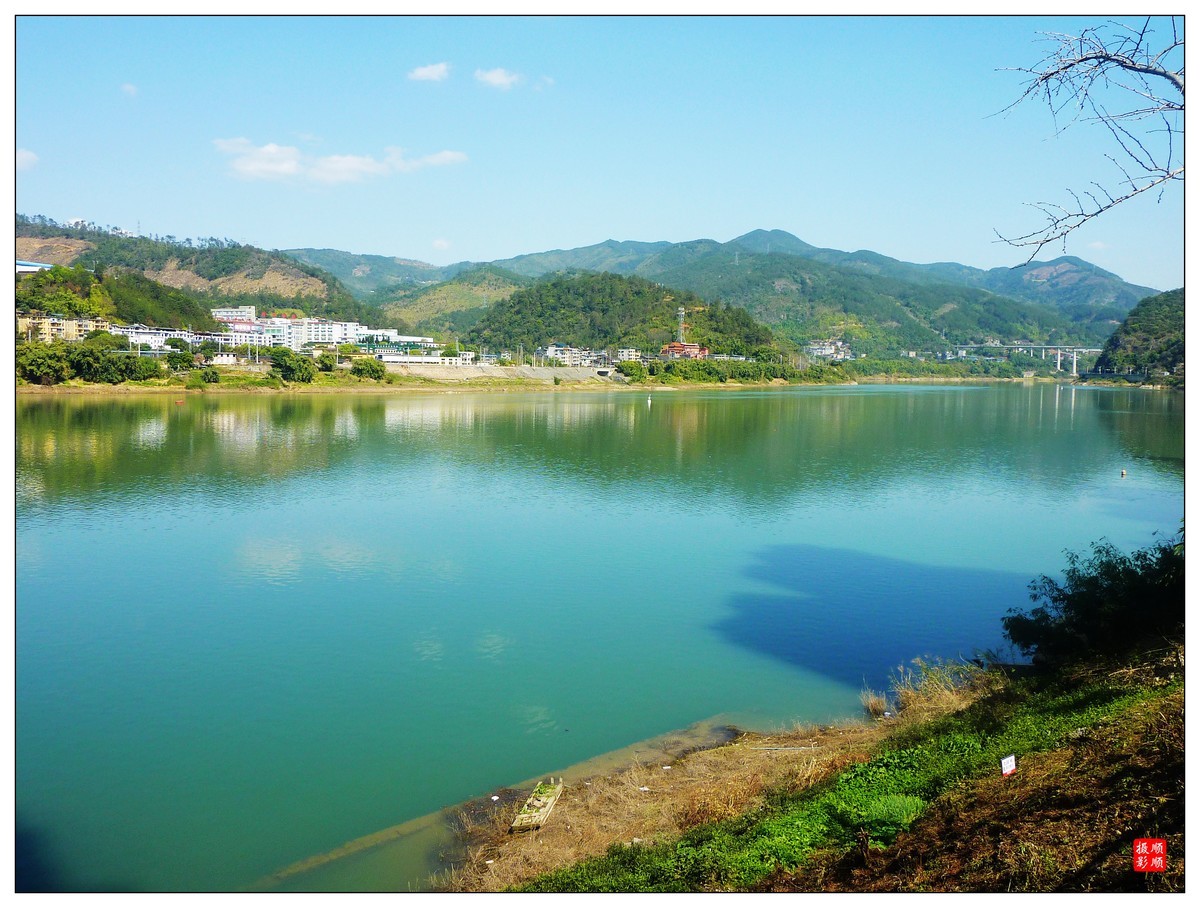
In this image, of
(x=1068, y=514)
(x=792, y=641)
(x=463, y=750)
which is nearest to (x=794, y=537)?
(x=792, y=641)

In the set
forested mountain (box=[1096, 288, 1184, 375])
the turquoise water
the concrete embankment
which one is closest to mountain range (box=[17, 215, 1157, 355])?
the concrete embankment

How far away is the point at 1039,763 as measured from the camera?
12.3ft

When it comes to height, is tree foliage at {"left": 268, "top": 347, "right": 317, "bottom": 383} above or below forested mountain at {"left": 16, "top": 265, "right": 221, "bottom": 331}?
below

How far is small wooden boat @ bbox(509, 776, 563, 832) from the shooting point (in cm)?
477

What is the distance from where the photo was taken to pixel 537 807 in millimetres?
4941

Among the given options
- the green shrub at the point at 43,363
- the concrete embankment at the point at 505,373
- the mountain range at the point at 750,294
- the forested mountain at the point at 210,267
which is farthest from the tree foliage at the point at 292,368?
the forested mountain at the point at 210,267

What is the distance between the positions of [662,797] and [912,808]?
1.67 m

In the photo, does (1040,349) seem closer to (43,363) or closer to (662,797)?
(43,363)

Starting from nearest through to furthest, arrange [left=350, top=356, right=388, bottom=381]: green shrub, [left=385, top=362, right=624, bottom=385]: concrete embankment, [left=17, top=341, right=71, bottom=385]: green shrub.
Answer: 1. [left=17, top=341, right=71, bottom=385]: green shrub
2. [left=350, top=356, right=388, bottom=381]: green shrub
3. [left=385, top=362, right=624, bottom=385]: concrete embankment

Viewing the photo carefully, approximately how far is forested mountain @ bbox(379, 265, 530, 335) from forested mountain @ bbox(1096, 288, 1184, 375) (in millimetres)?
76046

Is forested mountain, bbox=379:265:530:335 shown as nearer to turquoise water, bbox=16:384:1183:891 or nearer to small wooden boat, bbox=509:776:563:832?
turquoise water, bbox=16:384:1183:891

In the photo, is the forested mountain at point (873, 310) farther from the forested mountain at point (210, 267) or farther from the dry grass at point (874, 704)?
the dry grass at point (874, 704)

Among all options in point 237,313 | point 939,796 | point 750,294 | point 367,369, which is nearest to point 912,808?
point 939,796

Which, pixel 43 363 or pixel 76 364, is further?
pixel 76 364
